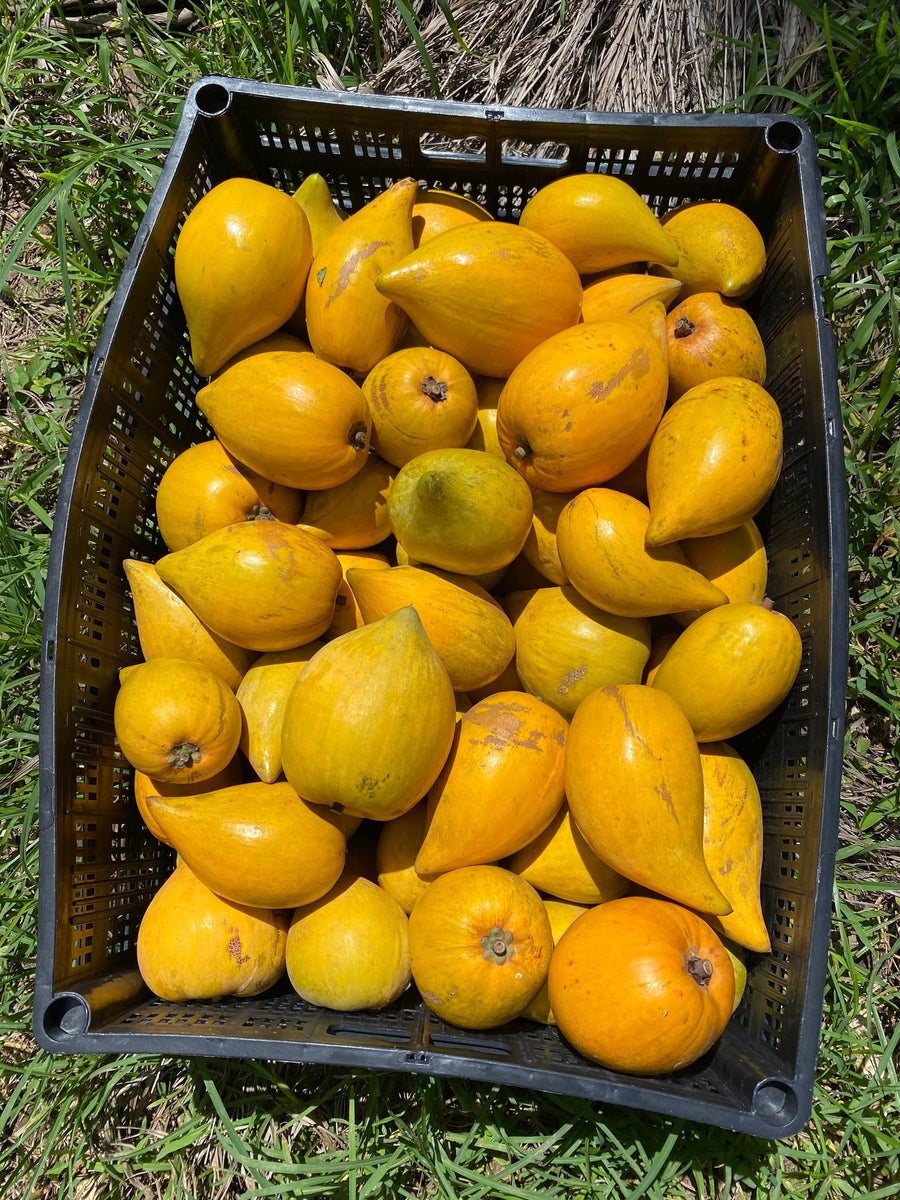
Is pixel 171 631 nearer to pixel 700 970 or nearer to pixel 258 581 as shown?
pixel 258 581

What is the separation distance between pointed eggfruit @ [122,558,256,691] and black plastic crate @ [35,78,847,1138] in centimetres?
15

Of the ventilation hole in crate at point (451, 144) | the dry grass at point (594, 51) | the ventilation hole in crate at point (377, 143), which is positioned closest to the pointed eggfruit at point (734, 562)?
the ventilation hole in crate at point (377, 143)

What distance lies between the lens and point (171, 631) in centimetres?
230

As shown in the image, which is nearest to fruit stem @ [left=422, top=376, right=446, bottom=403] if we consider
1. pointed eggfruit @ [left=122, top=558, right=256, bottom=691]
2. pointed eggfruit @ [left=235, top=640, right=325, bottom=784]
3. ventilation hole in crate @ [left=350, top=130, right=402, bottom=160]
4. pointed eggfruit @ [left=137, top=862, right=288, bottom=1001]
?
pointed eggfruit @ [left=235, top=640, right=325, bottom=784]

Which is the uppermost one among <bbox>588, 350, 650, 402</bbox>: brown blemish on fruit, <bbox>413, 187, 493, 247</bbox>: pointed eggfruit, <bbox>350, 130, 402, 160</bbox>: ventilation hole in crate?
<bbox>350, 130, 402, 160</bbox>: ventilation hole in crate

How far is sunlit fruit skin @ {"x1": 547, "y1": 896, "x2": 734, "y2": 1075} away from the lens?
1.81 meters

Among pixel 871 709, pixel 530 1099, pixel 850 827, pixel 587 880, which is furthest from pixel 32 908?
pixel 871 709

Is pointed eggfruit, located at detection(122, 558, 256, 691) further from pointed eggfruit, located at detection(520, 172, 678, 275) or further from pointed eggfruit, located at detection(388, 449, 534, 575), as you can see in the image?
pointed eggfruit, located at detection(520, 172, 678, 275)

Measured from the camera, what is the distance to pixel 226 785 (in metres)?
2.34

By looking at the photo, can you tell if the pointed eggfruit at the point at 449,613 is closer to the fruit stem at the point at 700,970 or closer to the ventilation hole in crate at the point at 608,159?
the fruit stem at the point at 700,970

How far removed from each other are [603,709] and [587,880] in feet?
1.66

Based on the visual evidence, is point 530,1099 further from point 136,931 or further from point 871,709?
point 871,709

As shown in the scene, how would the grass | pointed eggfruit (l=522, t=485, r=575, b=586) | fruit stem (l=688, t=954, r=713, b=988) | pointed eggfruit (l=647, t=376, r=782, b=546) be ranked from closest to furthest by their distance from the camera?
fruit stem (l=688, t=954, r=713, b=988) → pointed eggfruit (l=647, t=376, r=782, b=546) → pointed eggfruit (l=522, t=485, r=575, b=586) → the grass

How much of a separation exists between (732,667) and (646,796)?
41 centimetres
